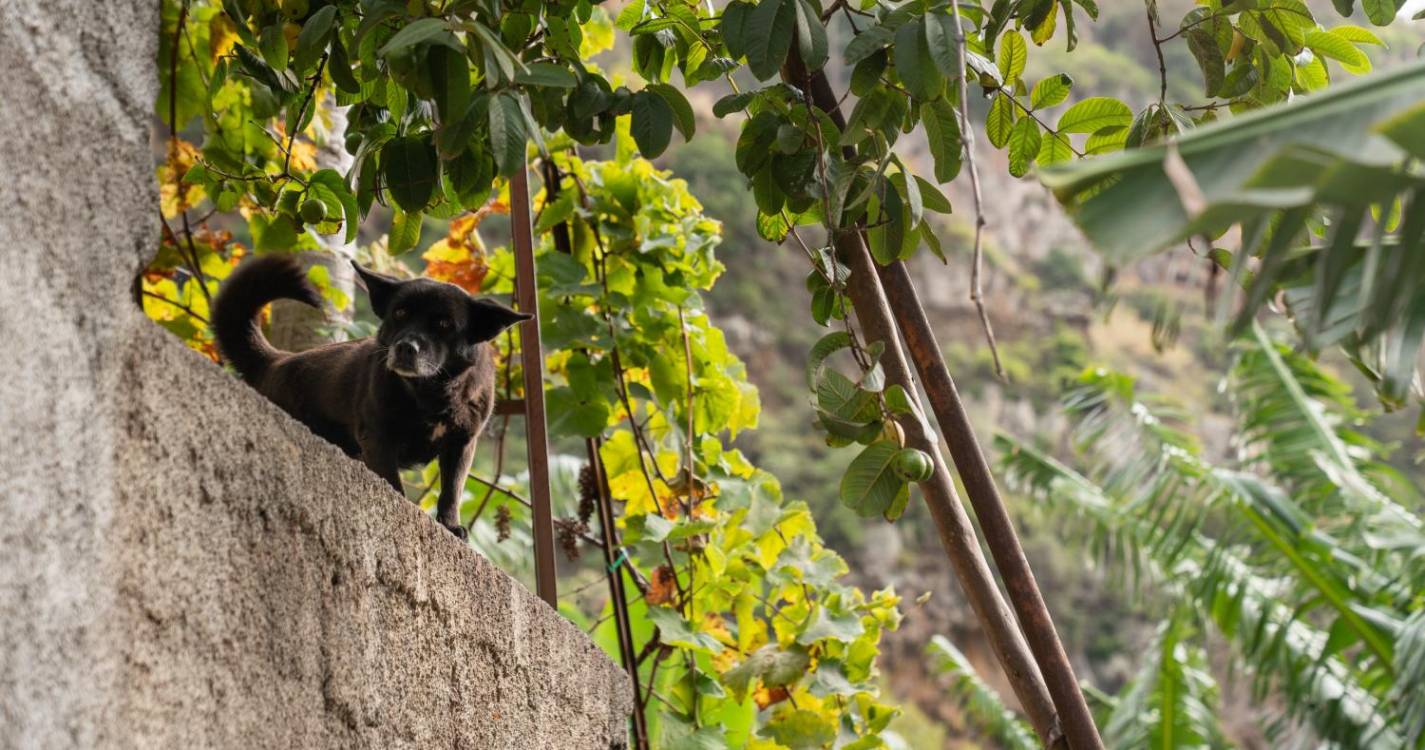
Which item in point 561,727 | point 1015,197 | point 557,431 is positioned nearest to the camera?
point 561,727

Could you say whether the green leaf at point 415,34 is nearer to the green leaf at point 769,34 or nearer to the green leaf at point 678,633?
the green leaf at point 769,34

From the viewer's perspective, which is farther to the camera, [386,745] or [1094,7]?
[1094,7]

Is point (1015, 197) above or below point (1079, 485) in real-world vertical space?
below

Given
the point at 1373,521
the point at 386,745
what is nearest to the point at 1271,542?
the point at 1373,521

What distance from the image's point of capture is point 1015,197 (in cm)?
3006

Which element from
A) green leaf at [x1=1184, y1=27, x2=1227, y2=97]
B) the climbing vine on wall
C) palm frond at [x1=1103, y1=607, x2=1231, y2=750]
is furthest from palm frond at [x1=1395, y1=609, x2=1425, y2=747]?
green leaf at [x1=1184, y1=27, x2=1227, y2=97]

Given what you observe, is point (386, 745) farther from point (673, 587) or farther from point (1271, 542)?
point (1271, 542)

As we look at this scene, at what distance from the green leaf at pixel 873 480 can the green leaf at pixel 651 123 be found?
1.83 ft

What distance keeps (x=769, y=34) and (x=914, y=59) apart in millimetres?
202

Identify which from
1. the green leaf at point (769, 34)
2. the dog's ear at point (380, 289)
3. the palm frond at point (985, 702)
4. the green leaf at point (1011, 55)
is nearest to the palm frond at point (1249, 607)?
the palm frond at point (985, 702)

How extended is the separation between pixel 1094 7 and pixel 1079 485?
10127mm

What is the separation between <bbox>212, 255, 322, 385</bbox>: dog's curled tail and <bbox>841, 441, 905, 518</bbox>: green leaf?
2.99 feet

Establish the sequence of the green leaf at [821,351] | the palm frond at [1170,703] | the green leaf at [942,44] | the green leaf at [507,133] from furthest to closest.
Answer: the palm frond at [1170,703] < the green leaf at [821,351] < the green leaf at [942,44] < the green leaf at [507,133]

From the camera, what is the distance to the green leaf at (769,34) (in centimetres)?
178
